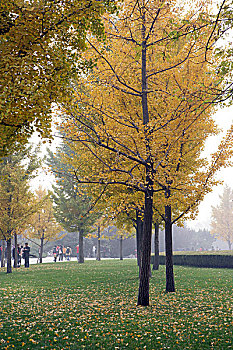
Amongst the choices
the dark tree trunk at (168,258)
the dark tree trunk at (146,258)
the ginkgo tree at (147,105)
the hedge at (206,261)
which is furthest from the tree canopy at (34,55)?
the hedge at (206,261)

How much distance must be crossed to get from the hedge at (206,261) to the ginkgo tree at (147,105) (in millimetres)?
11455

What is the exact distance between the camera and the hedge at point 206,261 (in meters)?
20.5

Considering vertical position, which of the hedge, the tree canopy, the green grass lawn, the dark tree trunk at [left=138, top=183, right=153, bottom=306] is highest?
the tree canopy

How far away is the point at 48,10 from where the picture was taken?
4.86 metres

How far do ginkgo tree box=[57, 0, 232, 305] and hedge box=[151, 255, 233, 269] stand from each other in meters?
11.5

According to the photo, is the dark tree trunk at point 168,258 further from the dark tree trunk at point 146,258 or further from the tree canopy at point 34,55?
the tree canopy at point 34,55

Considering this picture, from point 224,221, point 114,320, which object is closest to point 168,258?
point 114,320

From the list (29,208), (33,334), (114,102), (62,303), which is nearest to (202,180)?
(114,102)

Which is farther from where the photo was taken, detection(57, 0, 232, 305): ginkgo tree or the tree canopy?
detection(57, 0, 232, 305): ginkgo tree

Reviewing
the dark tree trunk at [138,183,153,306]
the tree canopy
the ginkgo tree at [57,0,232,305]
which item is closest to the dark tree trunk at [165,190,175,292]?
the ginkgo tree at [57,0,232,305]

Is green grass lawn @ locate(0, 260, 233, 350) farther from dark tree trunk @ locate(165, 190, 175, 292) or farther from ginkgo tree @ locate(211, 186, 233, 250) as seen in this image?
ginkgo tree @ locate(211, 186, 233, 250)

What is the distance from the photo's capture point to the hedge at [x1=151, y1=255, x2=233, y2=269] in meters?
20.5

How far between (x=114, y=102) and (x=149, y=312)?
646 cm

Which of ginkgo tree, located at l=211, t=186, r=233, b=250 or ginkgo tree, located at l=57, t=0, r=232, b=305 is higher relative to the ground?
ginkgo tree, located at l=57, t=0, r=232, b=305
